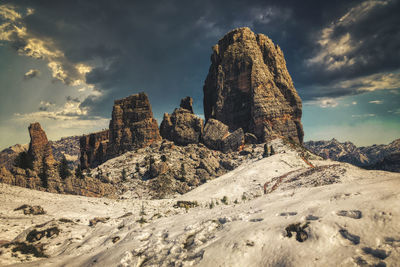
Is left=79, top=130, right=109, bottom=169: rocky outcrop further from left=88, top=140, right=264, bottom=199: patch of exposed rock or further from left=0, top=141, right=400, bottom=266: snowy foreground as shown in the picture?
left=0, top=141, right=400, bottom=266: snowy foreground

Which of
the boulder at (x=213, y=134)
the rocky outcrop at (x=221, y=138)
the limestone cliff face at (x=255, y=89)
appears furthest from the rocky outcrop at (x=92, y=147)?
the limestone cliff face at (x=255, y=89)

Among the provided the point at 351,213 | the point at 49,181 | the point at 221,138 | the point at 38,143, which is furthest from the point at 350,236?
the point at 38,143

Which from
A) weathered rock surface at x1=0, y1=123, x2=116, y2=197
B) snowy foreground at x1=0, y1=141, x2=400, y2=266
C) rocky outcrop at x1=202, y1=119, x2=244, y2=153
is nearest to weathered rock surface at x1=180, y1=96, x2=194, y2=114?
rocky outcrop at x1=202, y1=119, x2=244, y2=153

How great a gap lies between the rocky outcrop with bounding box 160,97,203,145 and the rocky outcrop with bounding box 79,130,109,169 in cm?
3056

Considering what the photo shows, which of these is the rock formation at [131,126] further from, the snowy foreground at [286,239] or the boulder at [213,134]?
the snowy foreground at [286,239]

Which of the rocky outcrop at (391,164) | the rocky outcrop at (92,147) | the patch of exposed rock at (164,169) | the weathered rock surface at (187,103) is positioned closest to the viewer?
the patch of exposed rock at (164,169)

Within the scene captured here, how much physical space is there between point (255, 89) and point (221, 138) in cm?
2668

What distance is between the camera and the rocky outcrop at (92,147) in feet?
289

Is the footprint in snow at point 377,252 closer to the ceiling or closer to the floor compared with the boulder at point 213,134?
closer to the floor

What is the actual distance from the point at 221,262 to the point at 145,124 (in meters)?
67.9

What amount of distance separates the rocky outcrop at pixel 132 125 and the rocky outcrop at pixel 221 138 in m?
18.6

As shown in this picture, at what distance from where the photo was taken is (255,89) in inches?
3226

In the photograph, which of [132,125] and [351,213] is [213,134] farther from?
[351,213]

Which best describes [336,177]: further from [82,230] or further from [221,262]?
[82,230]
